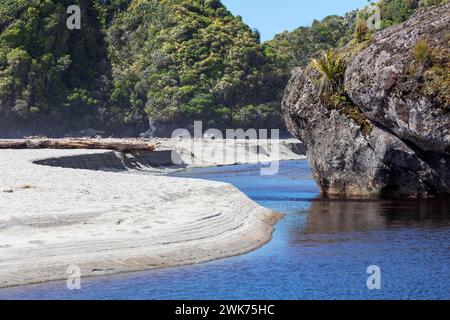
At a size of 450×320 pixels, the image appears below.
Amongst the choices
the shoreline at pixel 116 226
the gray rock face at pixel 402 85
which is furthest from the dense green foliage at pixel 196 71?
the shoreline at pixel 116 226

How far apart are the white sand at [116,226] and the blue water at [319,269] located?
58 cm

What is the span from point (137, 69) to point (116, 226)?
135142 millimetres

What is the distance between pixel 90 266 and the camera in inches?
673

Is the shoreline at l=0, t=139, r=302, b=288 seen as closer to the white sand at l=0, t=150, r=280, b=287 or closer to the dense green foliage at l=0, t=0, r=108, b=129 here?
the white sand at l=0, t=150, r=280, b=287

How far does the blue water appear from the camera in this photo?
1556 centimetres

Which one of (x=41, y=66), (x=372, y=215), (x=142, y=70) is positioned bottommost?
(x=372, y=215)

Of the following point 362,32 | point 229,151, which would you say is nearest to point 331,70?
point 362,32

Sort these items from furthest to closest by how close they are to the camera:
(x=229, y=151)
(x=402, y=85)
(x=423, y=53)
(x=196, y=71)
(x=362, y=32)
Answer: (x=196, y=71)
(x=229, y=151)
(x=362, y=32)
(x=402, y=85)
(x=423, y=53)

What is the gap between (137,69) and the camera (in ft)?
502

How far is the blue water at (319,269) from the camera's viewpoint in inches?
613

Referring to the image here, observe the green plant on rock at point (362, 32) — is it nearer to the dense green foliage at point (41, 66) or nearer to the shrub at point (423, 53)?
the shrub at point (423, 53)

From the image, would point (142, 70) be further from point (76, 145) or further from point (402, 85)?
point (402, 85)
